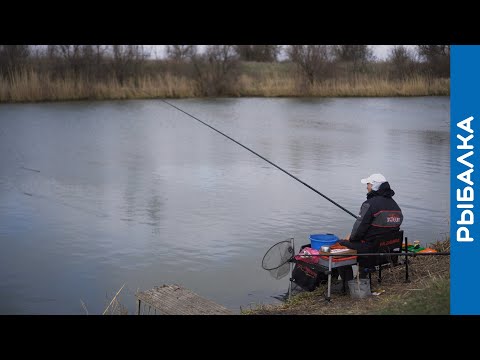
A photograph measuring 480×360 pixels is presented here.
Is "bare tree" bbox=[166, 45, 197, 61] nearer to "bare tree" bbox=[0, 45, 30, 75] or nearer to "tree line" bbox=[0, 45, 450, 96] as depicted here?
"tree line" bbox=[0, 45, 450, 96]

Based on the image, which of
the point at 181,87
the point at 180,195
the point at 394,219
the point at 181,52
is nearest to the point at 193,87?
the point at 181,87

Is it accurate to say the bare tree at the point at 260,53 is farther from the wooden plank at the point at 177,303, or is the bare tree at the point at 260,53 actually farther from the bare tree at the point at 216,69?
the wooden plank at the point at 177,303

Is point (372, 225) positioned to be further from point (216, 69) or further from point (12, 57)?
point (216, 69)

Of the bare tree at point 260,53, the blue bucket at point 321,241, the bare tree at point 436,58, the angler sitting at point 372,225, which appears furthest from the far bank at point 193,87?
the angler sitting at point 372,225

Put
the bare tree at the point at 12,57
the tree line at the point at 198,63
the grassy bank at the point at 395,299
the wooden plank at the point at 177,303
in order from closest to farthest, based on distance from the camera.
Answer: the grassy bank at the point at 395,299, the wooden plank at the point at 177,303, the bare tree at the point at 12,57, the tree line at the point at 198,63

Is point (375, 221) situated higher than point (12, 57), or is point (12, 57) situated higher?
point (12, 57)

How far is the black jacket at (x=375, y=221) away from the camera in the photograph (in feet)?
14.1

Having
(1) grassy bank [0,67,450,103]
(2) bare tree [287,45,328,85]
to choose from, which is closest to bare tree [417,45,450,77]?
(1) grassy bank [0,67,450,103]

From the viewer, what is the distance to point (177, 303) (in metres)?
4.05

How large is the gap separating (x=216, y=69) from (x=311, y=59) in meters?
3.54

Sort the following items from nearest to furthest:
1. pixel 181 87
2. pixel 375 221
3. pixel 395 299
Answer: pixel 395 299 < pixel 375 221 < pixel 181 87

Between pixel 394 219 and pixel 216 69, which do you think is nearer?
pixel 394 219
